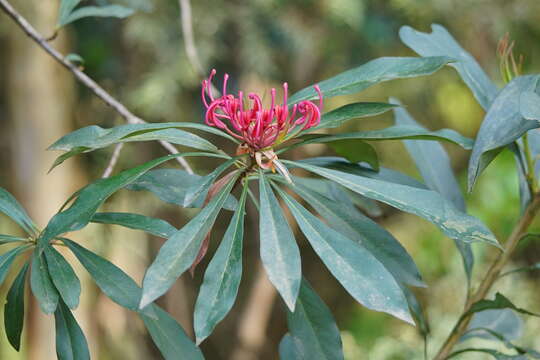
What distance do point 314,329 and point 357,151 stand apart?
0.18 metres

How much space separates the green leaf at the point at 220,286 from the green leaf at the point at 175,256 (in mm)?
19

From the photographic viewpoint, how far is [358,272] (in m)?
0.43

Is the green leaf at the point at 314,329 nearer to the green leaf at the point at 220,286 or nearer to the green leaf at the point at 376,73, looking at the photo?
the green leaf at the point at 220,286

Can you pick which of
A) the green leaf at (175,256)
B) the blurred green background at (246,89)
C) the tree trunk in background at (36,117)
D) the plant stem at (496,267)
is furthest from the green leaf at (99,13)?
the tree trunk in background at (36,117)

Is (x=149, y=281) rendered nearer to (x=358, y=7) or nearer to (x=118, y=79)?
(x=358, y=7)

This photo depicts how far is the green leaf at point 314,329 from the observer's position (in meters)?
0.51

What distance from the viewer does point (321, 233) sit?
0.46 meters

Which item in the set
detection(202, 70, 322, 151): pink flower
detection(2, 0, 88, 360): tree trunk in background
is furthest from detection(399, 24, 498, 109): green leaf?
detection(2, 0, 88, 360): tree trunk in background

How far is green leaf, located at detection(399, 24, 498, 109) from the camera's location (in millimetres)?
627

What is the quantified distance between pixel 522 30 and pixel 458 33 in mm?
202

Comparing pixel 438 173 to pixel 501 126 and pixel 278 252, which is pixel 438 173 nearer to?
pixel 501 126

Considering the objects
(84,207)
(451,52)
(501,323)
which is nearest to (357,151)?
(451,52)

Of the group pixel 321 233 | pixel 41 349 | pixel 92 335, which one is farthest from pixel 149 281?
pixel 92 335

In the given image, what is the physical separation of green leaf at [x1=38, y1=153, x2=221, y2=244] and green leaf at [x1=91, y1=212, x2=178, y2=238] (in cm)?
6
